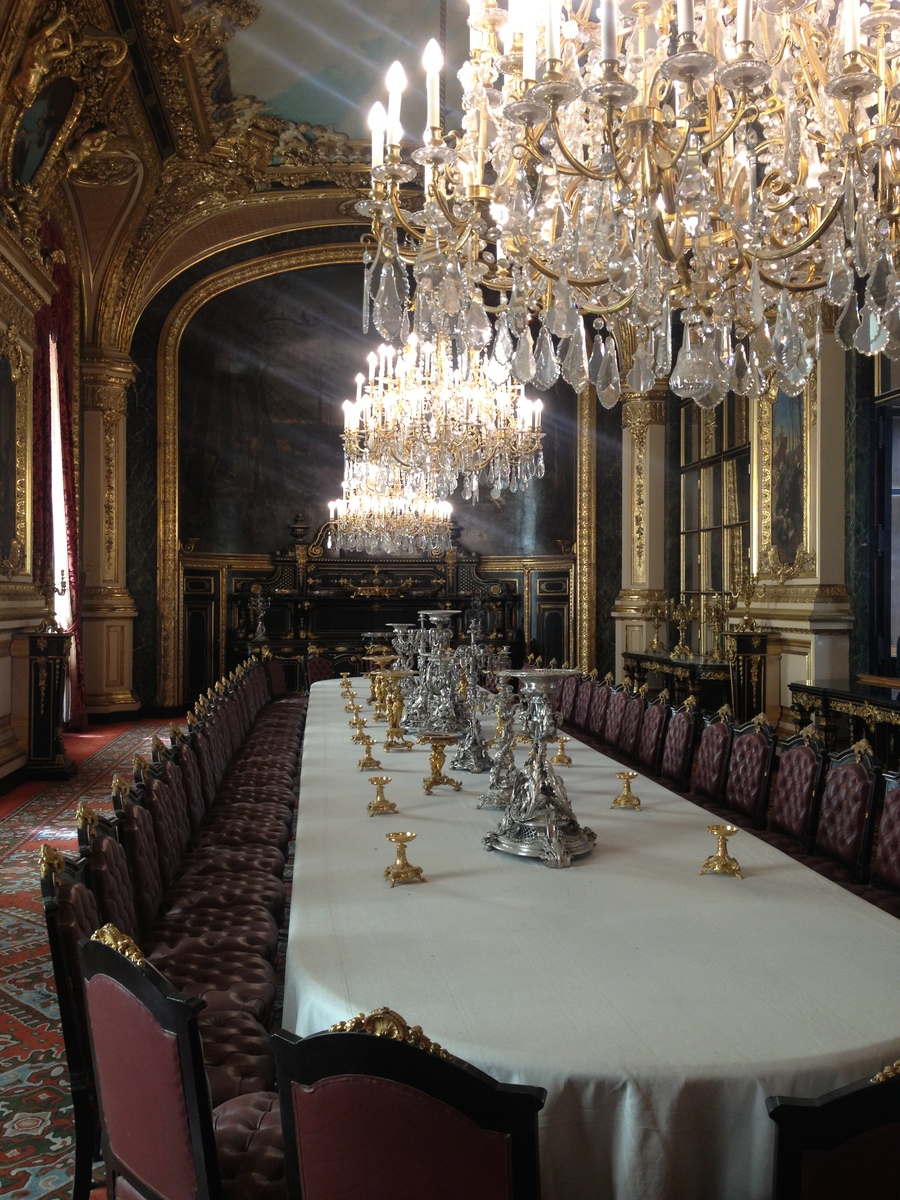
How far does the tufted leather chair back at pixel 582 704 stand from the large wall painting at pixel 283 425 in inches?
235

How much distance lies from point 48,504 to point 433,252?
595 centimetres

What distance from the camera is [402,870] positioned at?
237cm

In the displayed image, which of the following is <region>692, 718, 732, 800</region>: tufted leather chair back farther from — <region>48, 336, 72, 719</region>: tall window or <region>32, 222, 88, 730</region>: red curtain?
<region>48, 336, 72, 719</region>: tall window

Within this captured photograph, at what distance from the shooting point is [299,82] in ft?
27.5

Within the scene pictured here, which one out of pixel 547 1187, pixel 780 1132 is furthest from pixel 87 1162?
pixel 780 1132

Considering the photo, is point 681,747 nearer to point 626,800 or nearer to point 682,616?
point 626,800

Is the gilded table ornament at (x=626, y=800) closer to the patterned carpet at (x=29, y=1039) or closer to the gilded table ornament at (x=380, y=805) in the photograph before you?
the gilded table ornament at (x=380, y=805)

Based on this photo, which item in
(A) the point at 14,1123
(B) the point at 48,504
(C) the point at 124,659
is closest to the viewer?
(A) the point at 14,1123

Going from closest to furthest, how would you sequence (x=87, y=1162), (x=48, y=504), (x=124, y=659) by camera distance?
(x=87, y=1162) < (x=48, y=504) < (x=124, y=659)

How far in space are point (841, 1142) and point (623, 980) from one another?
23.0 inches

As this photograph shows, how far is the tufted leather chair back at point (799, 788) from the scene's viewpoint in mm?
3422

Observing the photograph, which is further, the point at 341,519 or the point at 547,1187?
the point at 341,519

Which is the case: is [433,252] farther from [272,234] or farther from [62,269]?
[272,234]

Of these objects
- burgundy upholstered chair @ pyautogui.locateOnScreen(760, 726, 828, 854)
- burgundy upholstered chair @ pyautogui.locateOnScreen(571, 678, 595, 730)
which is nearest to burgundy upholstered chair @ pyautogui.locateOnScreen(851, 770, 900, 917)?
burgundy upholstered chair @ pyautogui.locateOnScreen(760, 726, 828, 854)
